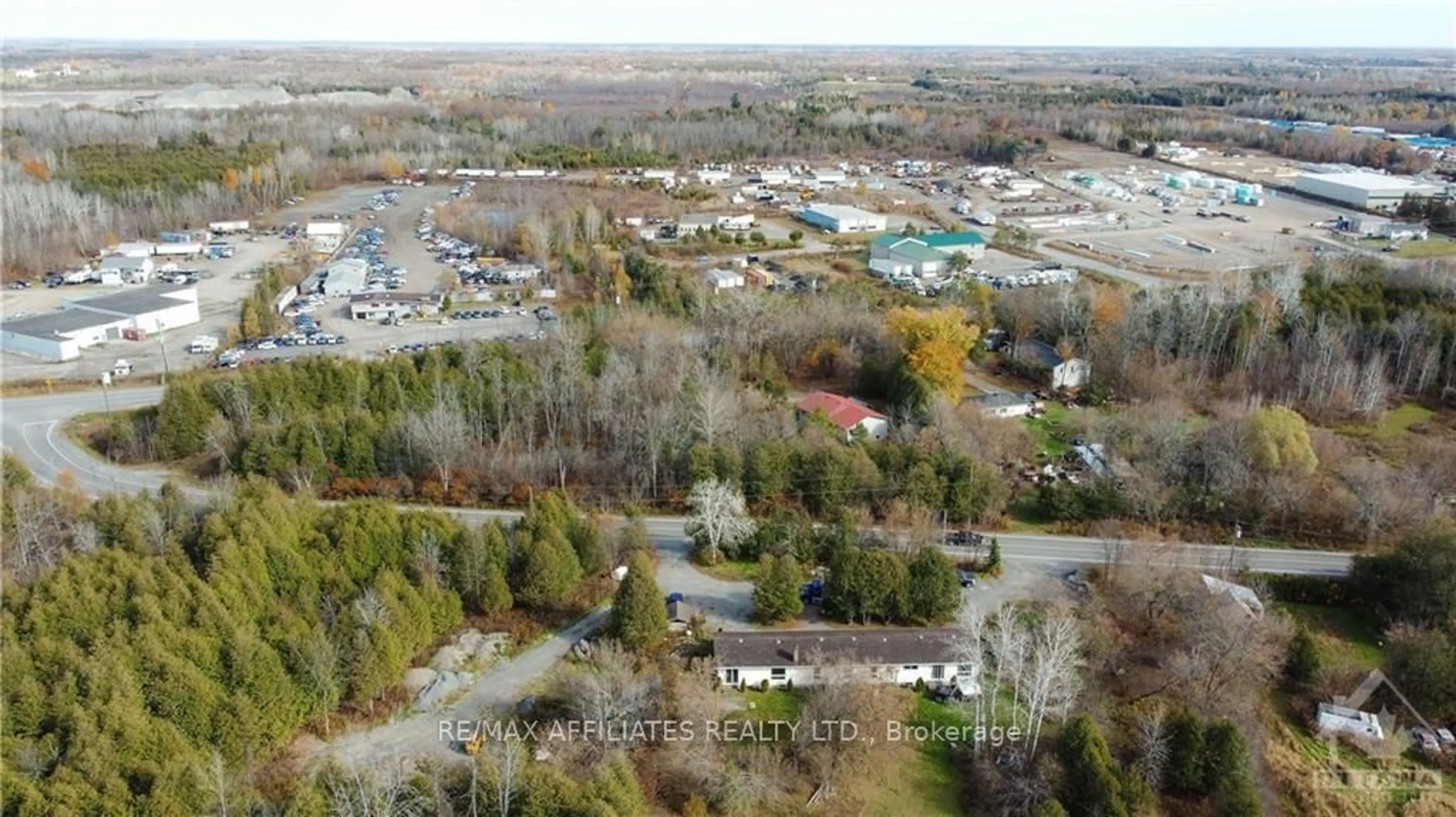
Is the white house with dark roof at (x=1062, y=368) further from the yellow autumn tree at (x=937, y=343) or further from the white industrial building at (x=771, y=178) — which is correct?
the white industrial building at (x=771, y=178)

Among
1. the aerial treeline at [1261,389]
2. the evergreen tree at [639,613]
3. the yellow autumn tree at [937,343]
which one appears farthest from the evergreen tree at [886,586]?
the yellow autumn tree at [937,343]

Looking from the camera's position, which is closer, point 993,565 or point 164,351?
point 993,565

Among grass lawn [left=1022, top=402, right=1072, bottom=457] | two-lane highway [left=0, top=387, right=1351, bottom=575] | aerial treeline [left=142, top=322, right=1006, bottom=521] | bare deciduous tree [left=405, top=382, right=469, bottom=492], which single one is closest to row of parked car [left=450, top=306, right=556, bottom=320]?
aerial treeline [left=142, top=322, right=1006, bottom=521]

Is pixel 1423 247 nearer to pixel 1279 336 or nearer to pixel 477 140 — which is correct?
pixel 1279 336

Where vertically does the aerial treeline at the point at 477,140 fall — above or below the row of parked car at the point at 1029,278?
above

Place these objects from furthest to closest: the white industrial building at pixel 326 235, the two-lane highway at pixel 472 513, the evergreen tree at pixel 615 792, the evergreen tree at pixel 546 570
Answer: the white industrial building at pixel 326 235 < the two-lane highway at pixel 472 513 < the evergreen tree at pixel 546 570 < the evergreen tree at pixel 615 792

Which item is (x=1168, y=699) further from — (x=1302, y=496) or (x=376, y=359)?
(x=376, y=359)

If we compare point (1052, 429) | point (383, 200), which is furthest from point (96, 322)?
point (1052, 429)

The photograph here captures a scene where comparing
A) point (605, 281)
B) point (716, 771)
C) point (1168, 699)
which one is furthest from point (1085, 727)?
point (605, 281)
